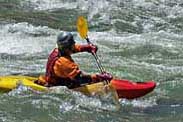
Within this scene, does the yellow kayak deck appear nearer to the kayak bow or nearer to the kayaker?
the kayak bow

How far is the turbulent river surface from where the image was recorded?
23.9 feet

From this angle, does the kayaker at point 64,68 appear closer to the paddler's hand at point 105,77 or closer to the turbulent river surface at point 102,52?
the paddler's hand at point 105,77

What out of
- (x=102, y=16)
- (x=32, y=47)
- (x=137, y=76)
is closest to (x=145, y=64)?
(x=137, y=76)

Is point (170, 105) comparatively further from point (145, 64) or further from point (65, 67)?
point (145, 64)

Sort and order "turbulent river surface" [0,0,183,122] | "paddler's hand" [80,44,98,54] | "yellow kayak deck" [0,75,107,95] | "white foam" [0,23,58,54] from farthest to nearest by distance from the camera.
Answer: "white foam" [0,23,58,54] → "paddler's hand" [80,44,98,54] → "yellow kayak deck" [0,75,107,95] → "turbulent river surface" [0,0,183,122]

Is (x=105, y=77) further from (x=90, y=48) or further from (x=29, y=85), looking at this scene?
(x=29, y=85)

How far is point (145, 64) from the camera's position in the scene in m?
10.1

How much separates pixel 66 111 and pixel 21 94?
82 centimetres

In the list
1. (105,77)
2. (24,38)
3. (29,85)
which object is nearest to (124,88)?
(105,77)

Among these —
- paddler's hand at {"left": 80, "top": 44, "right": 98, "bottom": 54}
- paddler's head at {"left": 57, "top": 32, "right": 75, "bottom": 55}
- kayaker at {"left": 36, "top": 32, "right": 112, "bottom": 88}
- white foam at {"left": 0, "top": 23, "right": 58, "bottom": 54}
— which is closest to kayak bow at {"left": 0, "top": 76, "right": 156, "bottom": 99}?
kayaker at {"left": 36, "top": 32, "right": 112, "bottom": 88}

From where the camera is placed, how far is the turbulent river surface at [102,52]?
728 centimetres

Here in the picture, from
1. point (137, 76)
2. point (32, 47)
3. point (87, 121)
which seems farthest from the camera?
point (32, 47)

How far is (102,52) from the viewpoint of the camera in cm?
1113

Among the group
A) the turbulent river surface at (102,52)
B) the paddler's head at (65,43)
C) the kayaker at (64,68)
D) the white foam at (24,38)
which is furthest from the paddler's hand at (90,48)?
the white foam at (24,38)
